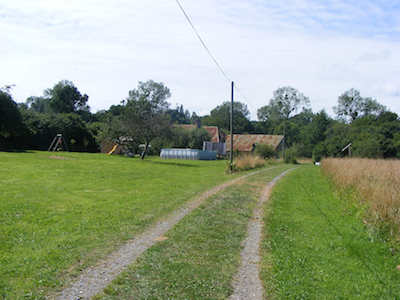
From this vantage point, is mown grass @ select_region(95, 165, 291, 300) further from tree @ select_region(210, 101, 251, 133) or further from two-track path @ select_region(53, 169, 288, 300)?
tree @ select_region(210, 101, 251, 133)

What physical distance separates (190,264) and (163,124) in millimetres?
31849

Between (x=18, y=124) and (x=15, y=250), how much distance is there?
35.4m

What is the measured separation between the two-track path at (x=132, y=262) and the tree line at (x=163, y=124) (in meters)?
28.5

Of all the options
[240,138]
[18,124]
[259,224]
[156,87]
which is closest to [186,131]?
[240,138]

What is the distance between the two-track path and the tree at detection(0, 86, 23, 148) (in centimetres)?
3386

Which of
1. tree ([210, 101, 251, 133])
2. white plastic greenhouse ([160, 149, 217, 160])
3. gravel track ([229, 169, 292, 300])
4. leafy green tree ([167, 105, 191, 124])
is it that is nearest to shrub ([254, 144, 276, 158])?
white plastic greenhouse ([160, 149, 217, 160])

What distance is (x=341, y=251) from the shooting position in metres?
7.53

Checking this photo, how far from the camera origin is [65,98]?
91.1 m

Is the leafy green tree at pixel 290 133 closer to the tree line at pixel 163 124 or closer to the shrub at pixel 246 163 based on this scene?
the tree line at pixel 163 124

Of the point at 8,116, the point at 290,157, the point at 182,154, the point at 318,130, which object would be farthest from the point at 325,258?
the point at 318,130

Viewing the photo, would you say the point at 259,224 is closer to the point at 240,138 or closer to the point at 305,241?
the point at 305,241

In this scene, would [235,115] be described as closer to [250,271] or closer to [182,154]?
[182,154]

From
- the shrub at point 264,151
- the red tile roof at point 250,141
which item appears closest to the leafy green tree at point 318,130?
the red tile roof at point 250,141

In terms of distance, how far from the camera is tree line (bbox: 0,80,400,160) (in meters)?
38.2
